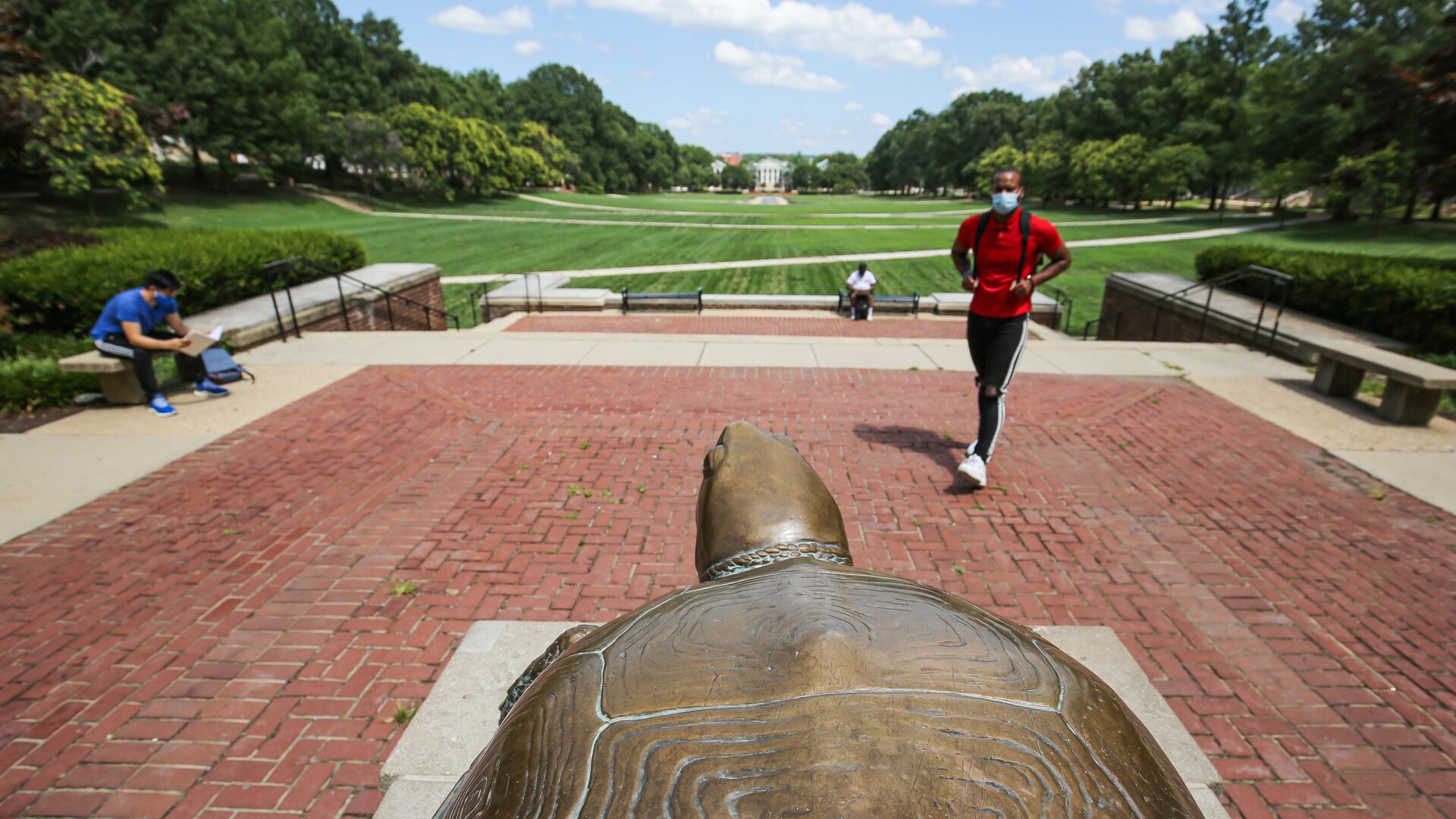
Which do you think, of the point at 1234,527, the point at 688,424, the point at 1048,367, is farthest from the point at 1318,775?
the point at 1048,367

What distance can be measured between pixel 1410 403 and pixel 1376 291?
4.69m

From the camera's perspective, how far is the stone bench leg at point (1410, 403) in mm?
6281

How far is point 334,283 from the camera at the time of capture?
1247cm

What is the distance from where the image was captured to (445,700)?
2.81m

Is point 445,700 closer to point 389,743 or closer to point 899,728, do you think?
point 389,743

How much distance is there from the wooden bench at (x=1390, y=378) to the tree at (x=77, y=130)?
30161mm

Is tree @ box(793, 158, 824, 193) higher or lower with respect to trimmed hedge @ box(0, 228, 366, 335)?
higher

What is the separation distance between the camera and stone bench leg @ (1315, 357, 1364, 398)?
23.3ft

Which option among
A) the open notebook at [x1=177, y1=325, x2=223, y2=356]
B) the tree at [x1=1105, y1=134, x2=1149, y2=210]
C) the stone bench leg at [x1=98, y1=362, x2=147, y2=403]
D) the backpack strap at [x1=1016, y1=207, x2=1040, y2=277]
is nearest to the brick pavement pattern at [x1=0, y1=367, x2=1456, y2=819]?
the open notebook at [x1=177, y1=325, x2=223, y2=356]

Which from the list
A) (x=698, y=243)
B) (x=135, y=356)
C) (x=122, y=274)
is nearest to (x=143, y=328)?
(x=135, y=356)

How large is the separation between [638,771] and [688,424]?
551cm

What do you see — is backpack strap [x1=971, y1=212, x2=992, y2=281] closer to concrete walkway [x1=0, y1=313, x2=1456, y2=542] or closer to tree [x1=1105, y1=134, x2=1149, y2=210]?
concrete walkway [x1=0, y1=313, x2=1456, y2=542]

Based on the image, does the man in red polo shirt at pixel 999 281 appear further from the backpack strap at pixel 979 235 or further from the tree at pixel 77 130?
the tree at pixel 77 130

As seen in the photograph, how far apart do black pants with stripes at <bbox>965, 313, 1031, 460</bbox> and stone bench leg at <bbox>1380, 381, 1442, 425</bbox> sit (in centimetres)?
434
